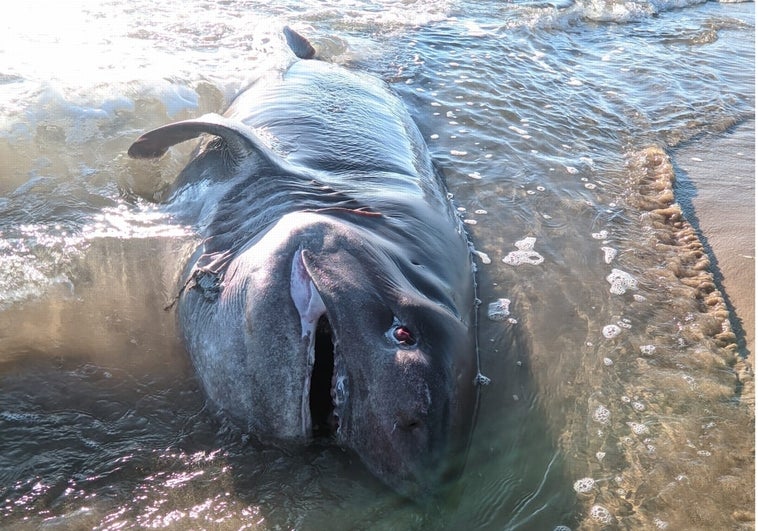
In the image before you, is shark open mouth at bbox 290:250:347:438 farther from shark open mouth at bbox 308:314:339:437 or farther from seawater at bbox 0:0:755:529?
seawater at bbox 0:0:755:529

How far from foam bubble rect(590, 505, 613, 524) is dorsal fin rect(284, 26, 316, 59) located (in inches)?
248

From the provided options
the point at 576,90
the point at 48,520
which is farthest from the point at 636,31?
the point at 48,520

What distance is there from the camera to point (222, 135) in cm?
399

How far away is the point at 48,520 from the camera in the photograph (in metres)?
2.50

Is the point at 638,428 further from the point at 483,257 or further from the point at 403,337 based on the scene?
the point at 483,257

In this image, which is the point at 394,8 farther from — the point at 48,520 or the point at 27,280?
the point at 48,520

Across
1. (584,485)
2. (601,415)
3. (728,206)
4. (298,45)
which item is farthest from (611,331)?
(298,45)

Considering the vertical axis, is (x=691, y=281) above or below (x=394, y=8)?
below

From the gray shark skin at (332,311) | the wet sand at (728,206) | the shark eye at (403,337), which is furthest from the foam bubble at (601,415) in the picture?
the shark eye at (403,337)

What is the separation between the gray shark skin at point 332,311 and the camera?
2531 mm

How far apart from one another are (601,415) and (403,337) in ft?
4.64

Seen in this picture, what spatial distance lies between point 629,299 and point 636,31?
883 centimetres

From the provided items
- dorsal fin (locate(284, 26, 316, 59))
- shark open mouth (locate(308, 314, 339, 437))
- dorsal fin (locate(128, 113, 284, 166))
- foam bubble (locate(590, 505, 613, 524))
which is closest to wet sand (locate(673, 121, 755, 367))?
foam bubble (locate(590, 505, 613, 524))

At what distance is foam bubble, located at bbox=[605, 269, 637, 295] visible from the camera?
14.2 ft
